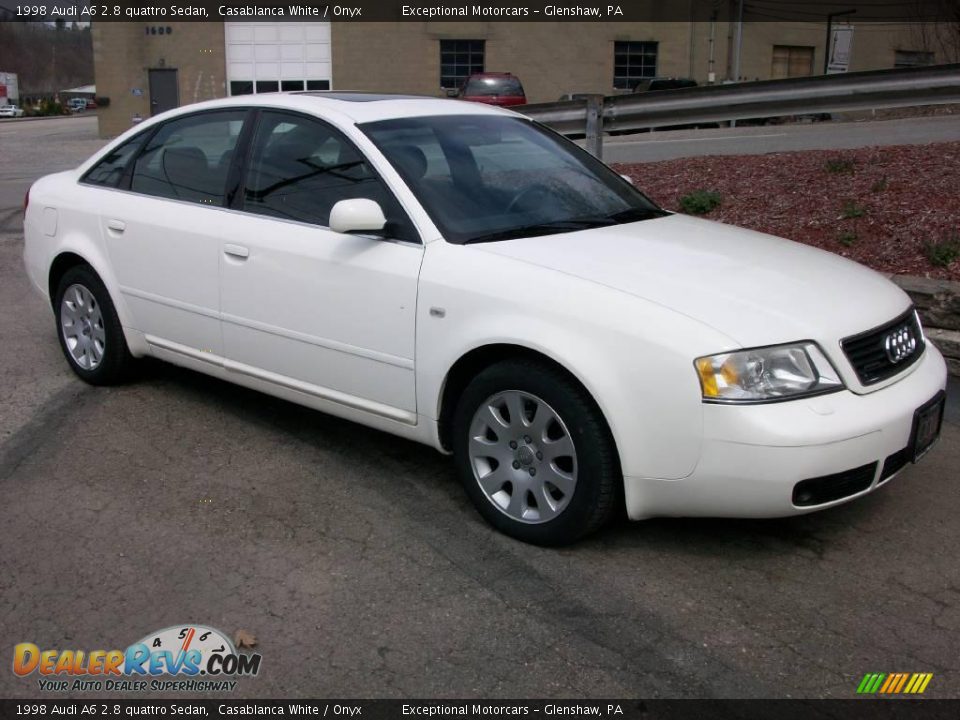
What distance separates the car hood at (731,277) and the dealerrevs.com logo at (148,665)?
5.74 ft

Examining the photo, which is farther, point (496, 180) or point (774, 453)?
point (496, 180)

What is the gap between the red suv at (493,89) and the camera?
26.1 meters

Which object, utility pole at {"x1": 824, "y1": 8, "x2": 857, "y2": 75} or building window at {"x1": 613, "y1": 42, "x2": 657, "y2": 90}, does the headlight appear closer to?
building window at {"x1": 613, "y1": 42, "x2": 657, "y2": 90}

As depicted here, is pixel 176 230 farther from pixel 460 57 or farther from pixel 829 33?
pixel 829 33

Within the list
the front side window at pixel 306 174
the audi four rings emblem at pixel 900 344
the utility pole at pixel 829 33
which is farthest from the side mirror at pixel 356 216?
the utility pole at pixel 829 33

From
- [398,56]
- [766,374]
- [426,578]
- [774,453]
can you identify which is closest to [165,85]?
[398,56]

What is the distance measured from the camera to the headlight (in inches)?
132

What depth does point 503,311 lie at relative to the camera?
3785mm

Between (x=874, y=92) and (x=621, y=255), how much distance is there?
5.35 m

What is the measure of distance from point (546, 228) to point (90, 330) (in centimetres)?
283

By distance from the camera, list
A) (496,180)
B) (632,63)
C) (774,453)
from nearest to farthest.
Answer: (774,453)
(496,180)
(632,63)

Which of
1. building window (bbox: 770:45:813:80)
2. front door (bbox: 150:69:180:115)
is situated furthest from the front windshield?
building window (bbox: 770:45:813:80)

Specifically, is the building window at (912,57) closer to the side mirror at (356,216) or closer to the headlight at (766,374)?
the side mirror at (356,216)

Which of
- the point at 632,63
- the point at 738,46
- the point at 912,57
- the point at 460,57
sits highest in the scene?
the point at 738,46
